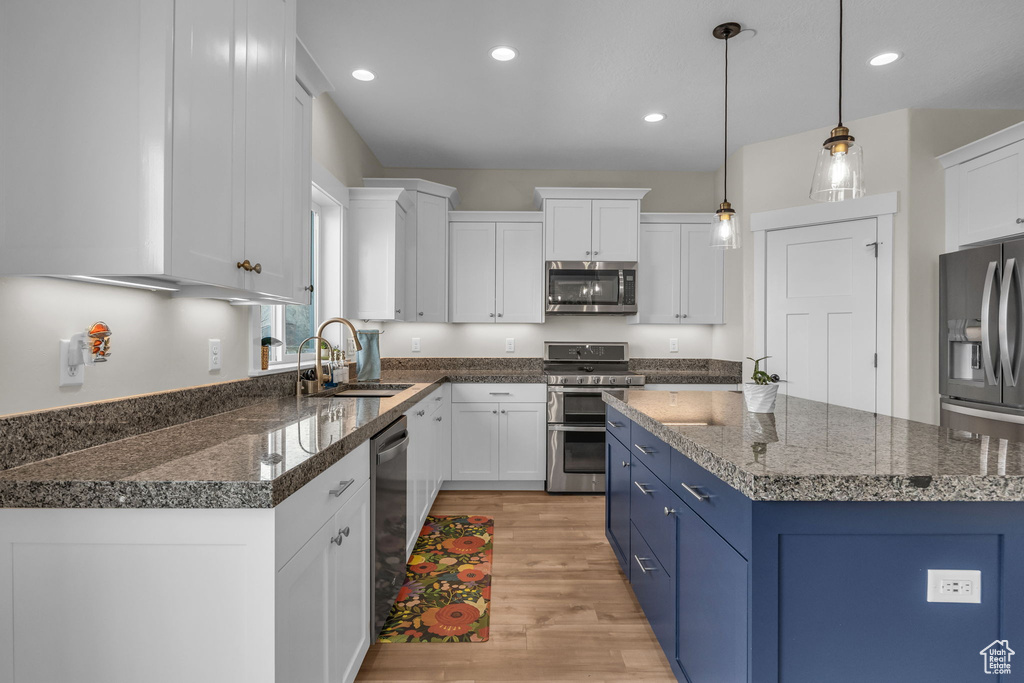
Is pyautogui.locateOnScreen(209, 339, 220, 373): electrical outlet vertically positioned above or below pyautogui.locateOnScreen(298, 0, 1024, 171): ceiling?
below

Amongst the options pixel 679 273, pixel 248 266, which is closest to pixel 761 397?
pixel 248 266

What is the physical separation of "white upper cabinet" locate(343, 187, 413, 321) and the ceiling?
0.55 meters

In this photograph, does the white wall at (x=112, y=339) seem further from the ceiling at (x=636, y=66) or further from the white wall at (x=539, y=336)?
the white wall at (x=539, y=336)

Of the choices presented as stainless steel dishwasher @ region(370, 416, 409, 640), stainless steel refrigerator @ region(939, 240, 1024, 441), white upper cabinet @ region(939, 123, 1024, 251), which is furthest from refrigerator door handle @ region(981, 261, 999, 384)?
stainless steel dishwasher @ region(370, 416, 409, 640)

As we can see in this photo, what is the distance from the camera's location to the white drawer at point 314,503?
1067 mm

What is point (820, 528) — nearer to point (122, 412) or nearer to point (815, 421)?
point (815, 421)

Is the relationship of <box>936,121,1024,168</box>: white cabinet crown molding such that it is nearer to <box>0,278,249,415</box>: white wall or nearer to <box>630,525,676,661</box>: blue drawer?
<box>630,525,676,661</box>: blue drawer

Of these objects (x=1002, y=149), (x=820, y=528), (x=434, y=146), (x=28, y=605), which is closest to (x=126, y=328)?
(x=28, y=605)

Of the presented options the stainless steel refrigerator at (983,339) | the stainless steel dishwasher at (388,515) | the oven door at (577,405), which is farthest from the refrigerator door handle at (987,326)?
the stainless steel dishwasher at (388,515)

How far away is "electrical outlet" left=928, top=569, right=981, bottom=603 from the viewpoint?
1084mm

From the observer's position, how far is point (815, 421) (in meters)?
1.74

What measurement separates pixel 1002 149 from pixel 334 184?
3819 millimetres

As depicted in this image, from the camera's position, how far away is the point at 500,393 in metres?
3.93

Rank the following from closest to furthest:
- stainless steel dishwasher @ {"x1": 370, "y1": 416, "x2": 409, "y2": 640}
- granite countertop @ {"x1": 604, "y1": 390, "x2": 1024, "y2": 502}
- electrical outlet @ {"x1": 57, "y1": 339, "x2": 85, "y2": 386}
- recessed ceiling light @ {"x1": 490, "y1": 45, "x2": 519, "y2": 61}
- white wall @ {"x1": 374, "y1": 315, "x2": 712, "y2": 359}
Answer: granite countertop @ {"x1": 604, "y1": 390, "x2": 1024, "y2": 502} → electrical outlet @ {"x1": 57, "y1": 339, "x2": 85, "y2": 386} → stainless steel dishwasher @ {"x1": 370, "y1": 416, "x2": 409, "y2": 640} → recessed ceiling light @ {"x1": 490, "y1": 45, "x2": 519, "y2": 61} → white wall @ {"x1": 374, "y1": 315, "x2": 712, "y2": 359}
